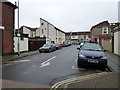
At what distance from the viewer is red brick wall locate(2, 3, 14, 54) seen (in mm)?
17703

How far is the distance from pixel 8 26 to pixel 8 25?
0.39 feet

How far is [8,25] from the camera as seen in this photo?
1858 centimetres

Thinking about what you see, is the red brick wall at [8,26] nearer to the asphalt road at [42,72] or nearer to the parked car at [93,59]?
the asphalt road at [42,72]

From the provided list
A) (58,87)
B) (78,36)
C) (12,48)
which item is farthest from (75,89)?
(78,36)

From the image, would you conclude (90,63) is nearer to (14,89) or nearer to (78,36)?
(14,89)

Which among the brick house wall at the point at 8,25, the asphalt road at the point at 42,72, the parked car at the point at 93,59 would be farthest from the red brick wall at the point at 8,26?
the parked car at the point at 93,59

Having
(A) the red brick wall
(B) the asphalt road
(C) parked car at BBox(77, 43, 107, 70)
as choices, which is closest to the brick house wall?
(A) the red brick wall

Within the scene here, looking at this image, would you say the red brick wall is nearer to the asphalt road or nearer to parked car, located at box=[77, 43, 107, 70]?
the asphalt road

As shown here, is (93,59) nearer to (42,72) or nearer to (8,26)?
(42,72)

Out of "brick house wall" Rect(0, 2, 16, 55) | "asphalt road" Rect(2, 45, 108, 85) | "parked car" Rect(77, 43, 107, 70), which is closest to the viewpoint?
"asphalt road" Rect(2, 45, 108, 85)

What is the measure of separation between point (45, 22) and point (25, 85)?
48987mm

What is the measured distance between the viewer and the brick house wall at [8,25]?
58.0ft

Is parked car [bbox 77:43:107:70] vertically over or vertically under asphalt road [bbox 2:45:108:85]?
over

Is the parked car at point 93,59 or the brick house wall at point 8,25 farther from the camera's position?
the brick house wall at point 8,25
